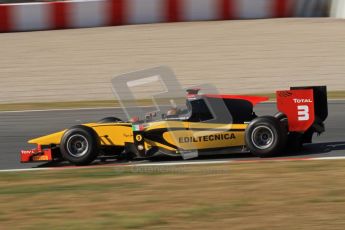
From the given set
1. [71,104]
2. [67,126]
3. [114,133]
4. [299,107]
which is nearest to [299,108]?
[299,107]

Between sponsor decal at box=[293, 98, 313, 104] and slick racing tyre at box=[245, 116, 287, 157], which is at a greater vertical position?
sponsor decal at box=[293, 98, 313, 104]

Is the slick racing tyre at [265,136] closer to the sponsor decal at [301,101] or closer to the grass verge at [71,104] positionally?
the sponsor decal at [301,101]

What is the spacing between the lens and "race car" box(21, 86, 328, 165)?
815 cm

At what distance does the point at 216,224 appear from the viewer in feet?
17.8

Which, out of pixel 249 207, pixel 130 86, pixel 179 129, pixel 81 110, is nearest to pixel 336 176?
pixel 249 207

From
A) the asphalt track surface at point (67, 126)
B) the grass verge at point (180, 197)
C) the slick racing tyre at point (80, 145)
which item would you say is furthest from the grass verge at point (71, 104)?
the grass verge at point (180, 197)

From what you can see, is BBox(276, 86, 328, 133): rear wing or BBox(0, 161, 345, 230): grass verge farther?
BBox(276, 86, 328, 133): rear wing

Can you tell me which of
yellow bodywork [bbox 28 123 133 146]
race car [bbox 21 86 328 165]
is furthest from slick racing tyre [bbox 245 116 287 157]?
yellow bodywork [bbox 28 123 133 146]

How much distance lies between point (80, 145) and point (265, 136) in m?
2.16

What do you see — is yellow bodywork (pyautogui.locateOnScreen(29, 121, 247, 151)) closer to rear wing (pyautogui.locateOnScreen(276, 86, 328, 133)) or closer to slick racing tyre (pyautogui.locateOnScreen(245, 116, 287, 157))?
slick racing tyre (pyautogui.locateOnScreen(245, 116, 287, 157))

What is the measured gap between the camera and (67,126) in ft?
36.5

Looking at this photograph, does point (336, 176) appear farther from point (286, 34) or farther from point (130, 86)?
point (286, 34)

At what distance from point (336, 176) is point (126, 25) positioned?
11.9 metres

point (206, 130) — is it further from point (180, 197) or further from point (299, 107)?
point (180, 197)
